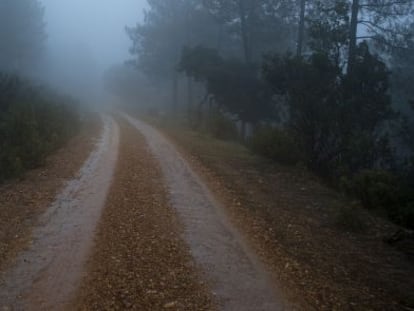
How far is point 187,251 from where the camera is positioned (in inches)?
270

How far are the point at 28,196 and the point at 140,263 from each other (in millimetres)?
4792

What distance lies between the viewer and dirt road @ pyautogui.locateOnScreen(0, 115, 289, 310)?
17.3 feet

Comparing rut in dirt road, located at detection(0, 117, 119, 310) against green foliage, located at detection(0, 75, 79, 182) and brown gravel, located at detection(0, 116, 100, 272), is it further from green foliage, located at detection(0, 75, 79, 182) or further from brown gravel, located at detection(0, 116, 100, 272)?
green foliage, located at detection(0, 75, 79, 182)

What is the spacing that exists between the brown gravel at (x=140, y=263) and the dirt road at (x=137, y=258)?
0.04 ft

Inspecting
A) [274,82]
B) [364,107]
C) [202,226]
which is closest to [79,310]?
[202,226]

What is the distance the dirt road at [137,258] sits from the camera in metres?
5.27

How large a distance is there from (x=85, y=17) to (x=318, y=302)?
615 ft

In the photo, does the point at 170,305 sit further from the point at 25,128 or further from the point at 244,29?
the point at 244,29

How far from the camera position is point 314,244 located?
24.6 ft

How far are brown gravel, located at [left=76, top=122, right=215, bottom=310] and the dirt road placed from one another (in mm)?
11

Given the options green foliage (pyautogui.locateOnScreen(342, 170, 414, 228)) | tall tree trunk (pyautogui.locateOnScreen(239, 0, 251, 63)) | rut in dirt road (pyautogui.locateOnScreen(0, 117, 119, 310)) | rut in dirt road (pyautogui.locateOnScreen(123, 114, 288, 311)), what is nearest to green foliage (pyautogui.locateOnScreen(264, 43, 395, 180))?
green foliage (pyautogui.locateOnScreen(342, 170, 414, 228))

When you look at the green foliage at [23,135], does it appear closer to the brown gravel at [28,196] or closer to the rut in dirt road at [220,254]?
the brown gravel at [28,196]

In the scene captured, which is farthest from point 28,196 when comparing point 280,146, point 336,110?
point 336,110

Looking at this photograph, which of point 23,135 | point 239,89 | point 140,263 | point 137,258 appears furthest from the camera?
point 239,89
